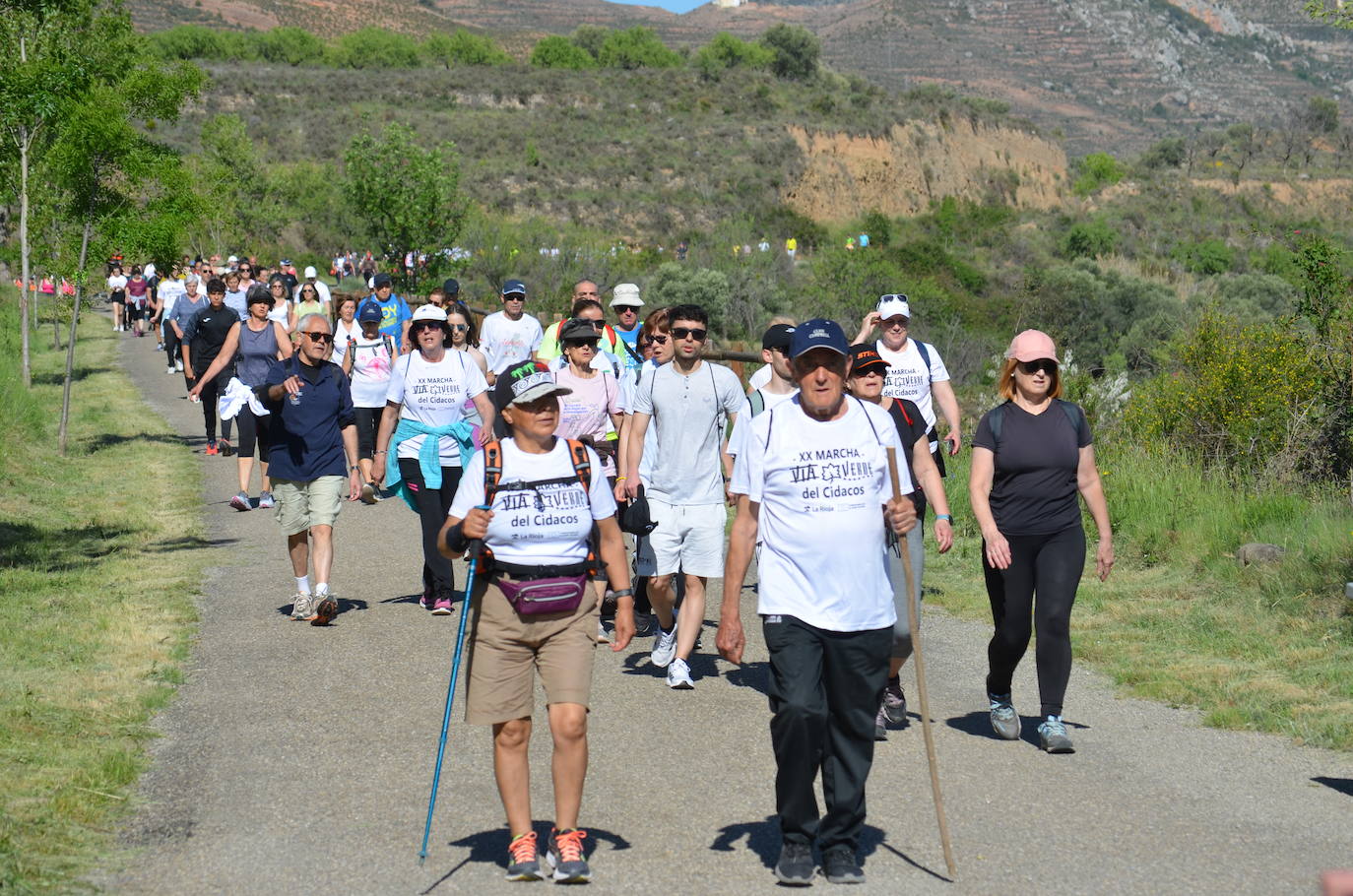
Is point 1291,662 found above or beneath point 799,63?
beneath

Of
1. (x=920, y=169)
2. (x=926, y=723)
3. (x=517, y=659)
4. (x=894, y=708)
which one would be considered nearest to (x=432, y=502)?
(x=894, y=708)

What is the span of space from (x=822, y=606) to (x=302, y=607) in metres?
5.33

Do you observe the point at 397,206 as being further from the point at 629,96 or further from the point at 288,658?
the point at 629,96

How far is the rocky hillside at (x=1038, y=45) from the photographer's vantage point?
486ft

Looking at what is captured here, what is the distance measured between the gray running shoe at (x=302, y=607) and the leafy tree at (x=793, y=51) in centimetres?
9611

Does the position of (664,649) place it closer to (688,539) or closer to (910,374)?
(688,539)

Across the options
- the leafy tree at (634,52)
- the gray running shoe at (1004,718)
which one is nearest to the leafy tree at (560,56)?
the leafy tree at (634,52)

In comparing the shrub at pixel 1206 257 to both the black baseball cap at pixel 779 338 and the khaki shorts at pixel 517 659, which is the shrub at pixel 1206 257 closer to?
the black baseball cap at pixel 779 338

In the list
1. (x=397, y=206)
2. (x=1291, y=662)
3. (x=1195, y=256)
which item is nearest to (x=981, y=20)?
(x=1195, y=256)

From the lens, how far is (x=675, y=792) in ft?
20.6

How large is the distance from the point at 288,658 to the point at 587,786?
9.76 ft

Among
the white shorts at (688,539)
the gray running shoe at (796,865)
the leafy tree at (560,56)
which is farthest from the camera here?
the leafy tree at (560,56)

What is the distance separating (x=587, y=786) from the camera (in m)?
6.36

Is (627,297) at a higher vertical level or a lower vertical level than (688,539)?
higher
